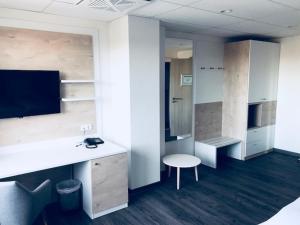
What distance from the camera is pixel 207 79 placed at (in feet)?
15.1

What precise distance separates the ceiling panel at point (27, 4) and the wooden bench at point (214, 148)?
319 centimetres

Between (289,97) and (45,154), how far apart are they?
443 cm

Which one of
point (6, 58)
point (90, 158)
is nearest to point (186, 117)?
point (90, 158)

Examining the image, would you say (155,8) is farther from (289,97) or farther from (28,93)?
(289,97)

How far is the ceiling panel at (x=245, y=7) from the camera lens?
257 centimetres

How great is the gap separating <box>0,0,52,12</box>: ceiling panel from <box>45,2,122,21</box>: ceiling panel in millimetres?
77

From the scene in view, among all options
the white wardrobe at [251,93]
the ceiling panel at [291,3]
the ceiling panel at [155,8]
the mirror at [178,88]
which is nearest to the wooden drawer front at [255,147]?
the white wardrobe at [251,93]

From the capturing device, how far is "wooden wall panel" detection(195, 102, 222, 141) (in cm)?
457

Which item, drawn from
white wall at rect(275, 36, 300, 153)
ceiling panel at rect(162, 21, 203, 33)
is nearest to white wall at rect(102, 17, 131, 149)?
ceiling panel at rect(162, 21, 203, 33)

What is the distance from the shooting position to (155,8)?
2748 millimetres

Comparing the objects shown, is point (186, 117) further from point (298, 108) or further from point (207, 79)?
point (298, 108)

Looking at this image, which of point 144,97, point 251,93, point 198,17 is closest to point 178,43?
point 198,17

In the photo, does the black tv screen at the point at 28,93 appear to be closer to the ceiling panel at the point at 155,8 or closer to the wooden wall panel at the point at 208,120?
the ceiling panel at the point at 155,8

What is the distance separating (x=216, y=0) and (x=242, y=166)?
2941 mm
